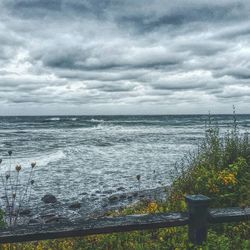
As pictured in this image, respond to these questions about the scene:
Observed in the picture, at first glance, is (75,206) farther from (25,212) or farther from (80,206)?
(25,212)

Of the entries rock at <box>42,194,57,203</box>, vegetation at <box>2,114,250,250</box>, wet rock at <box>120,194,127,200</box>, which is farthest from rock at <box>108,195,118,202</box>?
vegetation at <box>2,114,250,250</box>

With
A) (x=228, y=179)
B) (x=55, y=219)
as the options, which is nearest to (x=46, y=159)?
(x=55, y=219)

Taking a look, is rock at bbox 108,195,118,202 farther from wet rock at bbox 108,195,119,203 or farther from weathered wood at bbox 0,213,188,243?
weathered wood at bbox 0,213,188,243

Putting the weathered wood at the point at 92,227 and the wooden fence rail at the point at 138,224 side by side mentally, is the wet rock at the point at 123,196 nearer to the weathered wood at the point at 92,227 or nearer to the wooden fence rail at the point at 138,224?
the wooden fence rail at the point at 138,224

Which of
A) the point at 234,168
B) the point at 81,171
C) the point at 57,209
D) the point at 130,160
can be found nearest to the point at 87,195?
the point at 57,209

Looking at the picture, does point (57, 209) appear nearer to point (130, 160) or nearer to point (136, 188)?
point (136, 188)

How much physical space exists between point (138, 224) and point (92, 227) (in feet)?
1.69

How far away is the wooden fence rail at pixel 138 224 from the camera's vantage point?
3.95 metres

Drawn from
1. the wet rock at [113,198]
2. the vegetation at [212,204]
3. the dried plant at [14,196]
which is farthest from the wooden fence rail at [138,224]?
the wet rock at [113,198]

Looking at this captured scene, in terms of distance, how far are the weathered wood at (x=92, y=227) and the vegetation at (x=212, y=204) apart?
0.63 metres

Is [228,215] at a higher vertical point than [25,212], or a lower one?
higher

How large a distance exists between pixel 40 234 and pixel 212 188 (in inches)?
169

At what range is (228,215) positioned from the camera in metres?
4.53

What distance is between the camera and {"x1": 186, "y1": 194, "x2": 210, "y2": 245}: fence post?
434cm
